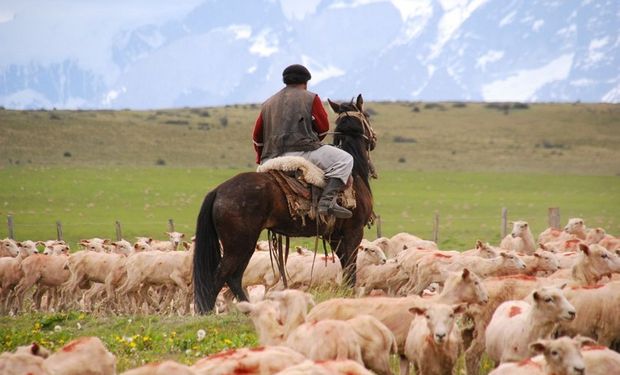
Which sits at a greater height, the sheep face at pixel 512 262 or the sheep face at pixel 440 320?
the sheep face at pixel 512 262

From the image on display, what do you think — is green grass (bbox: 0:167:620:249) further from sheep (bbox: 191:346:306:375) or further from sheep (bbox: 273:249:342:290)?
sheep (bbox: 191:346:306:375)

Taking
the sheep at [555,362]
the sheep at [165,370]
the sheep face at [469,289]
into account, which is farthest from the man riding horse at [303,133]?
the sheep at [165,370]

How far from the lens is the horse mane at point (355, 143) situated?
50.1 ft

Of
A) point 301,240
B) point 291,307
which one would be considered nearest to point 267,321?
point 291,307

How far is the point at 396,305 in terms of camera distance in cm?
1141

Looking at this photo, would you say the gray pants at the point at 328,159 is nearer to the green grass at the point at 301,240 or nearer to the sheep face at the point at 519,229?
the sheep face at the point at 519,229

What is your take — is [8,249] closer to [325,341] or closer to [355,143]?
[355,143]

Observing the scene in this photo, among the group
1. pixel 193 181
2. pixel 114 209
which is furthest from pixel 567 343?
pixel 193 181

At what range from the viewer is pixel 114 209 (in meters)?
44.7

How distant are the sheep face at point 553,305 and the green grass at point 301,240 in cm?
2124

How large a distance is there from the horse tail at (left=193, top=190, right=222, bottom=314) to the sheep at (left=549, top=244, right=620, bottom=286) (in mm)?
4332

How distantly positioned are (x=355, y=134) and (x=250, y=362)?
6.92m

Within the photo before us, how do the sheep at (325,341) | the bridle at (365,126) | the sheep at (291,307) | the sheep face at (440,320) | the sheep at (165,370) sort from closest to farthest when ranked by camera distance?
the sheep at (165,370)
the sheep at (325,341)
the sheep face at (440,320)
the sheep at (291,307)
the bridle at (365,126)

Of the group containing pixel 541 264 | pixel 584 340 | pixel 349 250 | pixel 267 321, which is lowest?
pixel 267 321
